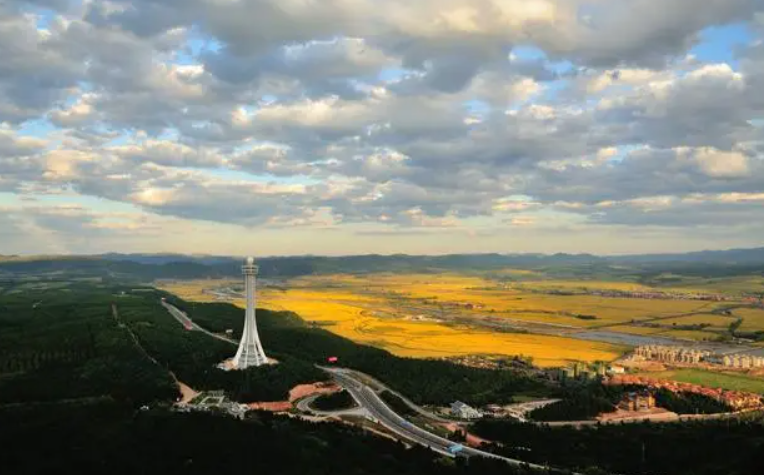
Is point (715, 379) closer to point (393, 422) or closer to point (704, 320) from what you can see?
point (393, 422)

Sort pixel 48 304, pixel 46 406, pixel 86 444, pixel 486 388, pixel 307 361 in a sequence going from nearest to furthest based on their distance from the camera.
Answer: pixel 86 444, pixel 46 406, pixel 486 388, pixel 307 361, pixel 48 304

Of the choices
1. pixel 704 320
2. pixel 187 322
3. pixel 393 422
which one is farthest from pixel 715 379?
pixel 187 322

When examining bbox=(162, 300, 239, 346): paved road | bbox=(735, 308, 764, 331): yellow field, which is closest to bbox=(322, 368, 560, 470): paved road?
bbox=(162, 300, 239, 346): paved road

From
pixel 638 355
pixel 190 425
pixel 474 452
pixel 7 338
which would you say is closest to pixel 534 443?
pixel 474 452

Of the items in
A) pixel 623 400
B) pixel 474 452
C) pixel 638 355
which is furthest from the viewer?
pixel 638 355

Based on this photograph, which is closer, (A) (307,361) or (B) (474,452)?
(B) (474,452)

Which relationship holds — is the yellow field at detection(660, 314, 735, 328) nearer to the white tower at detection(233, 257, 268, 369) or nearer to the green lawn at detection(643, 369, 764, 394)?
the green lawn at detection(643, 369, 764, 394)

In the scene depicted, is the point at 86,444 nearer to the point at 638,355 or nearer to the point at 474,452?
the point at 474,452

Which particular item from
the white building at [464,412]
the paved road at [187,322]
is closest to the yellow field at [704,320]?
the white building at [464,412]

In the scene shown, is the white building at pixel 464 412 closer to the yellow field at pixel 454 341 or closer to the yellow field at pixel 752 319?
the yellow field at pixel 454 341
